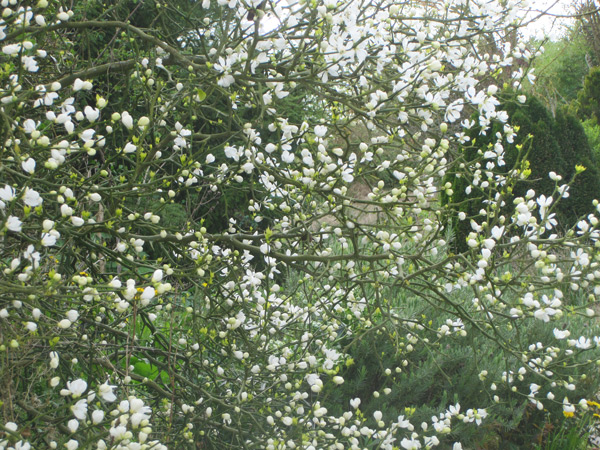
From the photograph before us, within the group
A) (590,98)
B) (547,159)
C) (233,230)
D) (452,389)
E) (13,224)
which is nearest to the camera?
(13,224)

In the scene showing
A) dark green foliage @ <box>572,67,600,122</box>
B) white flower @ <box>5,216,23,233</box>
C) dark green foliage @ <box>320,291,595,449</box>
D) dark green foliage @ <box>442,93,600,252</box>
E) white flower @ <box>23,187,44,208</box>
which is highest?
dark green foliage @ <box>572,67,600,122</box>

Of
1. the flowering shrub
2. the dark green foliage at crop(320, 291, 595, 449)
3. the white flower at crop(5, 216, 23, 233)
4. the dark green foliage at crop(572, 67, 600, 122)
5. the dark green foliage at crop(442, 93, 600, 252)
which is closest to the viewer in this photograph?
the white flower at crop(5, 216, 23, 233)

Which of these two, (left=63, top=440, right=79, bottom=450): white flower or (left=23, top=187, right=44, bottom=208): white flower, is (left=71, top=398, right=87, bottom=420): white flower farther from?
(left=23, top=187, right=44, bottom=208): white flower

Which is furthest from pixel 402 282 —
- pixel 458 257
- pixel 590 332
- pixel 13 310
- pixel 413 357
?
pixel 590 332

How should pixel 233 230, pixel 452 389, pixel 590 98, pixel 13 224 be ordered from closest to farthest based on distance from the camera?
pixel 13 224, pixel 233 230, pixel 452 389, pixel 590 98

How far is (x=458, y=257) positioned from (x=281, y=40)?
3.04ft

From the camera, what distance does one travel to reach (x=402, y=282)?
188cm

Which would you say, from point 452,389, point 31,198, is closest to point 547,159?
point 452,389

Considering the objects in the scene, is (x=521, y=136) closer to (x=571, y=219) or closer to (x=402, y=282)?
(x=571, y=219)

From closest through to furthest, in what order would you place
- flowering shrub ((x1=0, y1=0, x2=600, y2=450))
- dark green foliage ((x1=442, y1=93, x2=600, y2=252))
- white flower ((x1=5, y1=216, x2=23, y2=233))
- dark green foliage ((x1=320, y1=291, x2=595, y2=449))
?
white flower ((x1=5, y1=216, x2=23, y2=233)) < flowering shrub ((x1=0, y1=0, x2=600, y2=450)) < dark green foliage ((x1=320, y1=291, x2=595, y2=449)) < dark green foliage ((x1=442, y1=93, x2=600, y2=252))

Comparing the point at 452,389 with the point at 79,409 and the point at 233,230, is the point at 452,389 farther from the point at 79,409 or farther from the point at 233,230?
the point at 79,409

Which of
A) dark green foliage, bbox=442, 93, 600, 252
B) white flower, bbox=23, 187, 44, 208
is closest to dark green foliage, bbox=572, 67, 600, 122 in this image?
dark green foliage, bbox=442, 93, 600, 252

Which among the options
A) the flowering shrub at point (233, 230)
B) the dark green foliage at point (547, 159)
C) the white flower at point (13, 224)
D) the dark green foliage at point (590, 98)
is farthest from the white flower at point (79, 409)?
the dark green foliage at point (590, 98)

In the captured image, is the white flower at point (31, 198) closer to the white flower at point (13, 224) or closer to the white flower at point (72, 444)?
the white flower at point (13, 224)
